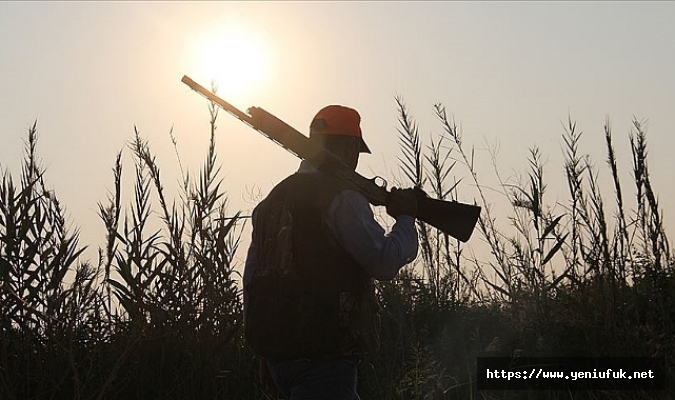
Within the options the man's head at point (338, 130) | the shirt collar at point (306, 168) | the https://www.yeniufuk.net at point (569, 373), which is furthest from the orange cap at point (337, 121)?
the https://www.yeniufuk.net at point (569, 373)

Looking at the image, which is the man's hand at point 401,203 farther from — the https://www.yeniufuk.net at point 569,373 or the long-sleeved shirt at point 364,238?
the https://www.yeniufuk.net at point 569,373

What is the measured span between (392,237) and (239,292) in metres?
2.55

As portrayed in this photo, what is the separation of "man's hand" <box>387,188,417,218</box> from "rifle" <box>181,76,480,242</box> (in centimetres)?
11

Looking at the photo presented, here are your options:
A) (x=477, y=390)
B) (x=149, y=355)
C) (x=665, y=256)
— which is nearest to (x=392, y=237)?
(x=477, y=390)

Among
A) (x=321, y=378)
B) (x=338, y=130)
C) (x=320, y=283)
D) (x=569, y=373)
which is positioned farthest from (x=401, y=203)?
(x=569, y=373)

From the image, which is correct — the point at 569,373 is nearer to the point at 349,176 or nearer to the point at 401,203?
the point at 401,203

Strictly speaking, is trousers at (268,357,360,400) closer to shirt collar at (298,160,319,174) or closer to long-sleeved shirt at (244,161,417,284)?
long-sleeved shirt at (244,161,417,284)

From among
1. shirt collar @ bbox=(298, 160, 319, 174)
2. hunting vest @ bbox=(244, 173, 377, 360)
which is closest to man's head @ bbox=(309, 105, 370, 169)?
shirt collar @ bbox=(298, 160, 319, 174)

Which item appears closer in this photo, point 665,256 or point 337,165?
point 337,165

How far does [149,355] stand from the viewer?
19.6ft

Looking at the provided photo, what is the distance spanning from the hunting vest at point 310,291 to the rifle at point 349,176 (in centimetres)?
15

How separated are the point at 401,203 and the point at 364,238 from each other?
56 cm

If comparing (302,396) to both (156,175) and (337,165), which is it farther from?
(156,175)

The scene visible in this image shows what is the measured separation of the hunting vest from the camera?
3973 mm
